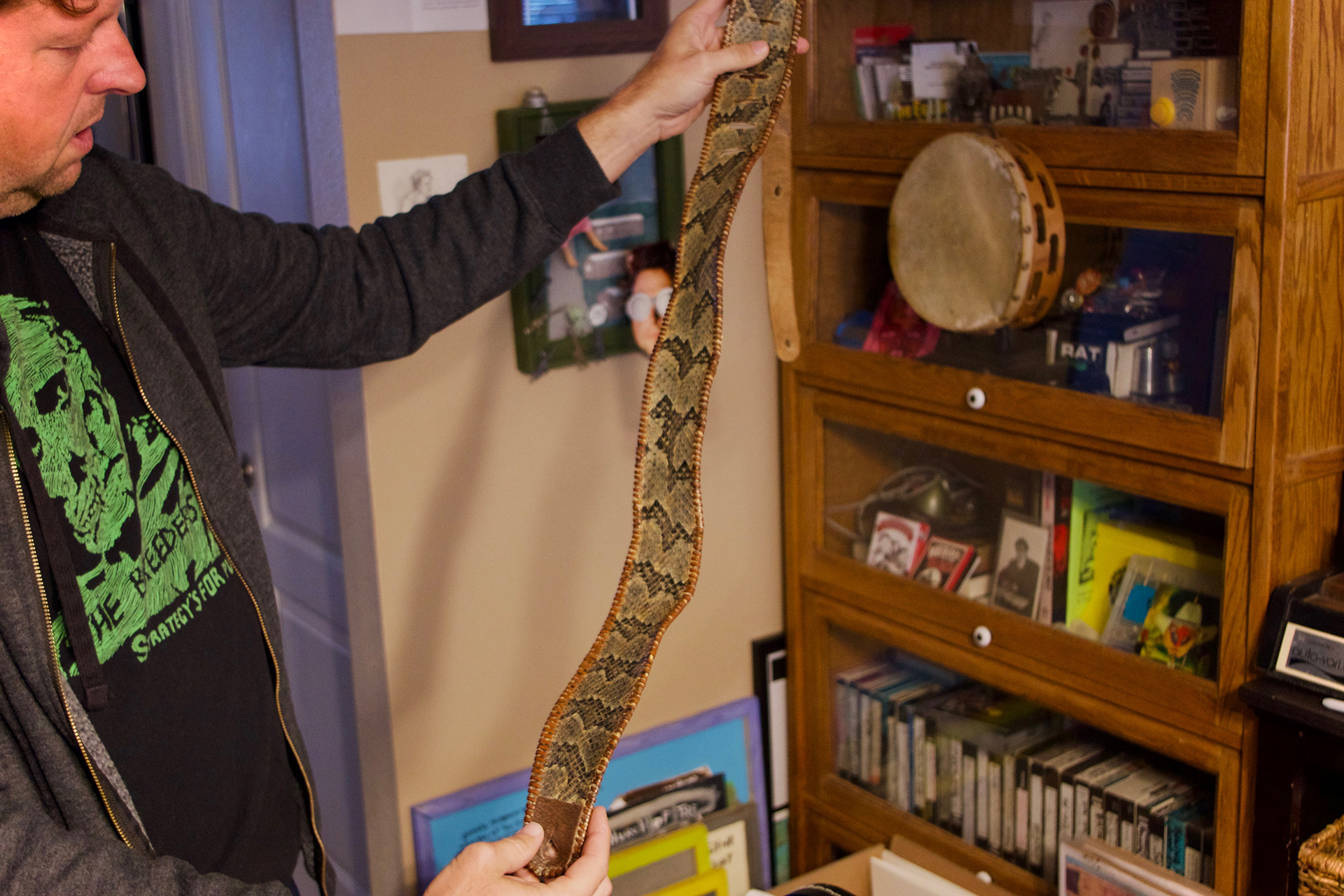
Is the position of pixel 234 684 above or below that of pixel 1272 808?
above

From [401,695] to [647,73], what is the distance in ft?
3.75

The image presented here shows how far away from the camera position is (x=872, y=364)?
6.89ft

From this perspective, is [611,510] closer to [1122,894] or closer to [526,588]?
[526,588]

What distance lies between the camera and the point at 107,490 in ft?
4.13

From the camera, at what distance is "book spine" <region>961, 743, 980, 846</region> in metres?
2.17

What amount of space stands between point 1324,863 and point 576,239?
139 cm

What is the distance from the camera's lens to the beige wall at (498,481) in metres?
1.98

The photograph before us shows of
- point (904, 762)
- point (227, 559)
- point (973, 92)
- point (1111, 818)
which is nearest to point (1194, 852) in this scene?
point (1111, 818)

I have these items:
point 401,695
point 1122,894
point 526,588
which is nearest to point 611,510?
point 526,588

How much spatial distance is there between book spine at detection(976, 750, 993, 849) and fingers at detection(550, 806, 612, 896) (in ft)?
3.59

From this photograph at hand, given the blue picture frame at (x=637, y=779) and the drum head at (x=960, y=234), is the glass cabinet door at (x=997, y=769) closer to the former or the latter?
the blue picture frame at (x=637, y=779)

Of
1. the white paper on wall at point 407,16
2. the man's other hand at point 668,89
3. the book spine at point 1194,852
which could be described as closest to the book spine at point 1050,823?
the book spine at point 1194,852

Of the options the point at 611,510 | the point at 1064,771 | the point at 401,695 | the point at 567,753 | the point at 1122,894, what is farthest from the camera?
the point at 611,510

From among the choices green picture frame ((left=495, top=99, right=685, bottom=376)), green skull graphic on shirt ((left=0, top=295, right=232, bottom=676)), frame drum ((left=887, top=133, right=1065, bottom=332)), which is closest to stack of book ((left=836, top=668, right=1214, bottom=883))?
frame drum ((left=887, top=133, right=1065, bottom=332))
